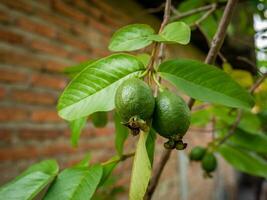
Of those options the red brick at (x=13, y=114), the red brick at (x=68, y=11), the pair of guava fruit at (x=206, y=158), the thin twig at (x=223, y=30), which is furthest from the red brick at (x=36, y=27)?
the thin twig at (x=223, y=30)

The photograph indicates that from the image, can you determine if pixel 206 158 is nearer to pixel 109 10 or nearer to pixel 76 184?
pixel 76 184

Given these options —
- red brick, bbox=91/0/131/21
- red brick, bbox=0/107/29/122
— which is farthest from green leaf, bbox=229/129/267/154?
red brick, bbox=91/0/131/21

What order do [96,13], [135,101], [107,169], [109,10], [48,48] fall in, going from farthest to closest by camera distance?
[109,10] < [96,13] < [48,48] < [107,169] < [135,101]

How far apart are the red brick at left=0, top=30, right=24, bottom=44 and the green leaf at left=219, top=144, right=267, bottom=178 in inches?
41.3

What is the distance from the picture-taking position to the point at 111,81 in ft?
1.55

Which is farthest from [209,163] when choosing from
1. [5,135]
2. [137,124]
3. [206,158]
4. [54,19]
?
[54,19]

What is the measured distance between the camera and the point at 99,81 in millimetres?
470

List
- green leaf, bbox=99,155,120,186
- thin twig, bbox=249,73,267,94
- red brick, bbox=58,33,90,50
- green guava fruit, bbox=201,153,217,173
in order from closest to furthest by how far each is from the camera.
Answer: green leaf, bbox=99,155,120,186 < thin twig, bbox=249,73,267,94 < green guava fruit, bbox=201,153,217,173 < red brick, bbox=58,33,90,50

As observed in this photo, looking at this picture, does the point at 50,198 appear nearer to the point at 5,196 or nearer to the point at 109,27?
the point at 5,196

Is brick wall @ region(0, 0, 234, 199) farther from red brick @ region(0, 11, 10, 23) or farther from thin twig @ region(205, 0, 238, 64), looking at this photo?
thin twig @ region(205, 0, 238, 64)

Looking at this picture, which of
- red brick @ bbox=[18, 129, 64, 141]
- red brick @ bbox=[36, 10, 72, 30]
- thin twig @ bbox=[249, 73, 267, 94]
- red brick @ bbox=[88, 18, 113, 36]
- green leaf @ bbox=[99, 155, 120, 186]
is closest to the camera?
green leaf @ bbox=[99, 155, 120, 186]

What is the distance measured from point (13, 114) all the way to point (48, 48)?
1.34 ft

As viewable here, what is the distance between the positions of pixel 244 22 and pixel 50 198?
3.47 ft

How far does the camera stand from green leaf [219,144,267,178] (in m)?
0.89
